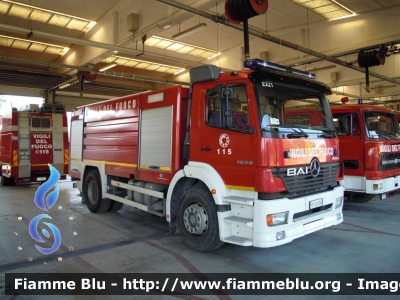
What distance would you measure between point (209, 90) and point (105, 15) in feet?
25.5

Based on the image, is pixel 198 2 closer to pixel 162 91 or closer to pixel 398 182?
pixel 162 91

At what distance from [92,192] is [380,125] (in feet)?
22.1

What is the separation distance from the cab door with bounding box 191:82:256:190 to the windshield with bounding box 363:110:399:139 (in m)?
4.06

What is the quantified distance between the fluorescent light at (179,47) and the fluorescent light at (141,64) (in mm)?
2273

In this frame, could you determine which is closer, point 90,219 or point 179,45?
point 90,219

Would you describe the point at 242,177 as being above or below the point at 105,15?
below

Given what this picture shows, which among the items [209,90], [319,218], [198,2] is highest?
[198,2]

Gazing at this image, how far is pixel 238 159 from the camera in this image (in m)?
4.16

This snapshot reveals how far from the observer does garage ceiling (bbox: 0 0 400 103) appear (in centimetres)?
929

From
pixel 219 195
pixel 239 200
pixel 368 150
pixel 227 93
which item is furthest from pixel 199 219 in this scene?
pixel 368 150

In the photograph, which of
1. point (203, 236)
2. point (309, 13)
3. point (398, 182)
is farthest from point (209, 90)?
point (309, 13)

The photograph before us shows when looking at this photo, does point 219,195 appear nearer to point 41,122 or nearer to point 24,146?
point 24,146

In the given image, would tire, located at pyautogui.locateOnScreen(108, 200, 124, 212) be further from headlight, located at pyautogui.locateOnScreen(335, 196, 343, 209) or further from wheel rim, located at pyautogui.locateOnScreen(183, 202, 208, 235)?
headlight, located at pyautogui.locateOnScreen(335, 196, 343, 209)

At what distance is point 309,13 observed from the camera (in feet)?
34.0
